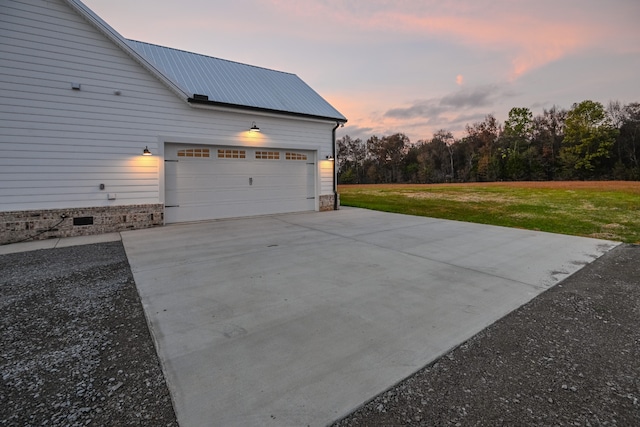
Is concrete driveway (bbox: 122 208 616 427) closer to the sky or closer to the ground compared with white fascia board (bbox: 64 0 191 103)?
closer to the ground

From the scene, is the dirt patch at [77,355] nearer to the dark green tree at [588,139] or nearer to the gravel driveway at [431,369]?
the gravel driveway at [431,369]

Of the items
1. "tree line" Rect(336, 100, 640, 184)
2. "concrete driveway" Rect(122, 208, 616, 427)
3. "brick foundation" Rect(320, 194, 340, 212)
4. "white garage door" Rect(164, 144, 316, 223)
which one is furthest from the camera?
"tree line" Rect(336, 100, 640, 184)

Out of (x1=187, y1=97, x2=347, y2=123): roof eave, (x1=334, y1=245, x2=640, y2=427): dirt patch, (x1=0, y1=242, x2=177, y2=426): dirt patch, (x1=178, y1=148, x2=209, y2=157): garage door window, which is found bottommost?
(x1=334, y1=245, x2=640, y2=427): dirt patch

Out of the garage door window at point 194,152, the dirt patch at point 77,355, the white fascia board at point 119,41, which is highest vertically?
the white fascia board at point 119,41

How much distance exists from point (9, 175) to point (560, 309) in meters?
9.47

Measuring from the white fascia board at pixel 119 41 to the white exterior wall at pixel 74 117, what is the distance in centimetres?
14

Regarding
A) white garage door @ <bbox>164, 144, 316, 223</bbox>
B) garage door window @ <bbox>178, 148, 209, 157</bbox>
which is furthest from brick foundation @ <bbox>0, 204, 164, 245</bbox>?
garage door window @ <bbox>178, 148, 209, 157</bbox>

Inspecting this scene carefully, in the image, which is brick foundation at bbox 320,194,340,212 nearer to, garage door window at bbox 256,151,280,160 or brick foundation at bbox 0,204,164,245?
garage door window at bbox 256,151,280,160

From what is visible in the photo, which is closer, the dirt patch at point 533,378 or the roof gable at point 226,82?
the dirt patch at point 533,378

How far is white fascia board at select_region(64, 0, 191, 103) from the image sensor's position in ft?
20.7

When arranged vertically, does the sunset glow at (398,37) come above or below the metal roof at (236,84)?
above

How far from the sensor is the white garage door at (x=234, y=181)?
790cm

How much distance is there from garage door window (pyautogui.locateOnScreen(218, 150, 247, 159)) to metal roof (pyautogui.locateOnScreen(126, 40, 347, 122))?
133cm

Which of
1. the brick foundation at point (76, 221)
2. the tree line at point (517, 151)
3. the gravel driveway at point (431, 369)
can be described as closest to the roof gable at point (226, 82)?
the brick foundation at point (76, 221)
